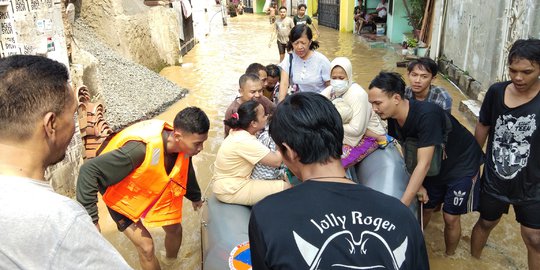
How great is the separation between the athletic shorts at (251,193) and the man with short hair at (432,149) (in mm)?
931

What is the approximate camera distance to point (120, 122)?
6066 millimetres

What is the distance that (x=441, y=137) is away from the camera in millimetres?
2600

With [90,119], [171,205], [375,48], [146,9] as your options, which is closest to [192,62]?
[146,9]

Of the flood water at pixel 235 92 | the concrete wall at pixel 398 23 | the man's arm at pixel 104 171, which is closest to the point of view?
the man's arm at pixel 104 171

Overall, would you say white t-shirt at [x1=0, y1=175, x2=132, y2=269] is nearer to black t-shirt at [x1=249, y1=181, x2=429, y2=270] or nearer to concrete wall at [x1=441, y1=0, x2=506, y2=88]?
black t-shirt at [x1=249, y1=181, x2=429, y2=270]

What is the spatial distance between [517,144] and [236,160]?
181 cm

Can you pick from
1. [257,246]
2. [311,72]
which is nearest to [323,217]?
[257,246]

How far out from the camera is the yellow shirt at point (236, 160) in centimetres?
293

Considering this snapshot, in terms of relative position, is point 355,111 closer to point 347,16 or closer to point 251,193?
point 251,193

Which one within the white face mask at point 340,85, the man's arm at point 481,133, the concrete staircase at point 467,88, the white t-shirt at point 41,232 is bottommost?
the concrete staircase at point 467,88

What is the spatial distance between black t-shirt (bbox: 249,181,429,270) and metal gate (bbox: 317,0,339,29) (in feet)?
56.8

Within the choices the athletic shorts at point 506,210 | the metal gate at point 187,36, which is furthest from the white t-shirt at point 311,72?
the metal gate at point 187,36

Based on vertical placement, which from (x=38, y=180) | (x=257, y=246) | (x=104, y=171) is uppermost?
(x=38, y=180)

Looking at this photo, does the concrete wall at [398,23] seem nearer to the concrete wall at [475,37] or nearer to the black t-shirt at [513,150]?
the concrete wall at [475,37]
